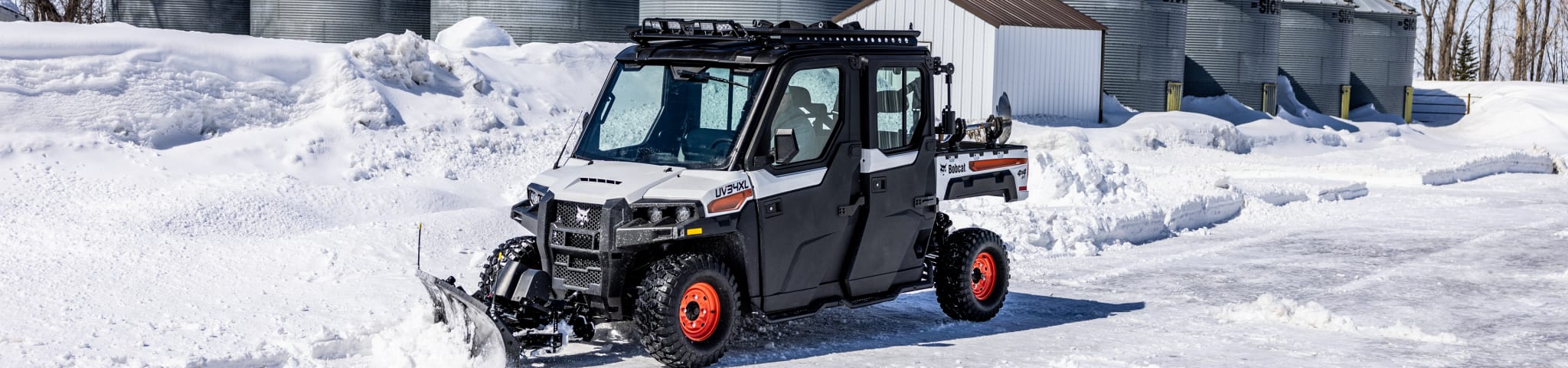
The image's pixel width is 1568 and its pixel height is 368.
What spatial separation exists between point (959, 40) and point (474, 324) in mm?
20862

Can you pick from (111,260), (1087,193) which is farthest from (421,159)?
(1087,193)

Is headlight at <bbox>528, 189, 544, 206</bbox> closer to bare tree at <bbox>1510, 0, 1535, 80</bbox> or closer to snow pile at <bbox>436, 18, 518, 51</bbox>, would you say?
snow pile at <bbox>436, 18, 518, 51</bbox>

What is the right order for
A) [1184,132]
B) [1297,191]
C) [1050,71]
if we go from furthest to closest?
[1184,132], [1050,71], [1297,191]

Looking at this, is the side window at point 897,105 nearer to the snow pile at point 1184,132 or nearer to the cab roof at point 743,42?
the cab roof at point 743,42

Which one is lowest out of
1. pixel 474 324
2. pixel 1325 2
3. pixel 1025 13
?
pixel 474 324

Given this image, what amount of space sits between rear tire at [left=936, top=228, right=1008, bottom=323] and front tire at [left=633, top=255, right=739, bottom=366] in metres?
2.04

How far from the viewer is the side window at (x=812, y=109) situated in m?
8.49

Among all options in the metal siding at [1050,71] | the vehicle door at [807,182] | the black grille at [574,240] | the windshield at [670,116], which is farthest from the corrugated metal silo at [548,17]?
the black grille at [574,240]

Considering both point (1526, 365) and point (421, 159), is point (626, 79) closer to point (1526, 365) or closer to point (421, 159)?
point (1526, 365)

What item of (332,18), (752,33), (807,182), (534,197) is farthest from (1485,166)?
(534,197)

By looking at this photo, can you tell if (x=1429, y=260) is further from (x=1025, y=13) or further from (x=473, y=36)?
(x=1025, y=13)

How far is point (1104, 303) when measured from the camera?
11031 millimetres

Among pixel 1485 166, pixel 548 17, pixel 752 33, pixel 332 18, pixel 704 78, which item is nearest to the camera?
pixel 704 78

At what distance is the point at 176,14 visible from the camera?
30.6 m
